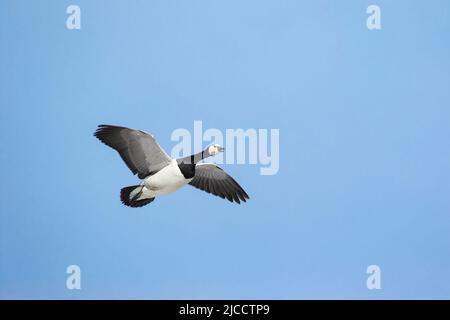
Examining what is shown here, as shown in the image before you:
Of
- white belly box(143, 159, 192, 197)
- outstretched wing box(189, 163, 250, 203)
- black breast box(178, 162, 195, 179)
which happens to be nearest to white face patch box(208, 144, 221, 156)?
black breast box(178, 162, 195, 179)

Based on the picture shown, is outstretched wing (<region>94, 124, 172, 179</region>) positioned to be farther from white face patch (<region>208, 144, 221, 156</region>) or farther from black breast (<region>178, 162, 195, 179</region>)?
white face patch (<region>208, 144, 221, 156</region>)

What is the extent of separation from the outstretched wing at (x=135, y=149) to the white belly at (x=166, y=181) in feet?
0.70

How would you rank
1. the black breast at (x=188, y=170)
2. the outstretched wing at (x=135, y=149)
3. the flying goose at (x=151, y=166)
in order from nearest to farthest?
the black breast at (x=188, y=170) → the flying goose at (x=151, y=166) → the outstretched wing at (x=135, y=149)

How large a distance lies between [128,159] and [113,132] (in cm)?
37

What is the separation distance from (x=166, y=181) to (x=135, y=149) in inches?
24.2

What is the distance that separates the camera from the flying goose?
27.4 ft

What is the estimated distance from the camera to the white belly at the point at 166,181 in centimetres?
834

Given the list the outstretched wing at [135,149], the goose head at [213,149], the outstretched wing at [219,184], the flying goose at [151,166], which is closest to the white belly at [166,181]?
the flying goose at [151,166]

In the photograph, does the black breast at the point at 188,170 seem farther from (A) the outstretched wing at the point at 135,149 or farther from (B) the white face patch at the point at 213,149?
(A) the outstretched wing at the point at 135,149

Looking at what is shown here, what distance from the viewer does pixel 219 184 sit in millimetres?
9164
